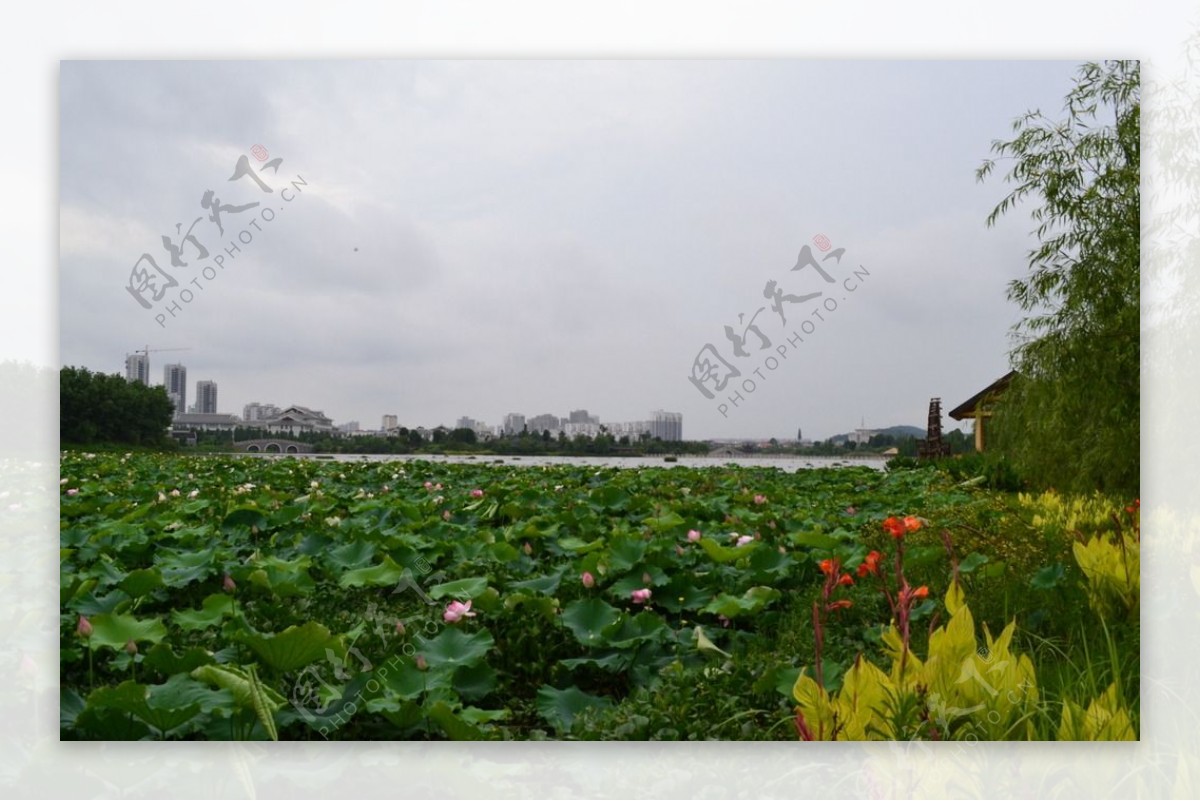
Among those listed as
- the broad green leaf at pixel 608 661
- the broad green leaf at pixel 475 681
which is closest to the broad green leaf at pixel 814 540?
the broad green leaf at pixel 608 661

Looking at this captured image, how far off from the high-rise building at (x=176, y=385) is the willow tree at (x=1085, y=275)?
220 centimetres

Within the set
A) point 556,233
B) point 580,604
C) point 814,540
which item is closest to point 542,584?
point 580,604

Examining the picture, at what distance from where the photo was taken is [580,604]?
2.24 metres

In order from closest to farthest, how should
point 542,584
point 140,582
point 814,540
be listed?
point 140,582
point 542,584
point 814,540

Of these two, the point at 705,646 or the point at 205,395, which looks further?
the point at 205,395

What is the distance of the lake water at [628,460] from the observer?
2.54 metres

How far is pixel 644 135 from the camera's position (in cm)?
248

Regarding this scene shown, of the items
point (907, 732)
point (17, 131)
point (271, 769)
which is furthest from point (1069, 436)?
point (17, 131)

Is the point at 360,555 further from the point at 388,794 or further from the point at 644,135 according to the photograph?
the point at 644,135

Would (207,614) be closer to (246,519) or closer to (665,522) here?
(246,519)

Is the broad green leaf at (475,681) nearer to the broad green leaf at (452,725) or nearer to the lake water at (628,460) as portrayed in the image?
the broad green leaf at (452,725)

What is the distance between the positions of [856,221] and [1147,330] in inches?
33.9

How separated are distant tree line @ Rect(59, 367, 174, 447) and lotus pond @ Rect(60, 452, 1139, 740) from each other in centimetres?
16

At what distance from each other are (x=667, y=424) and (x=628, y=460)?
156 mm
